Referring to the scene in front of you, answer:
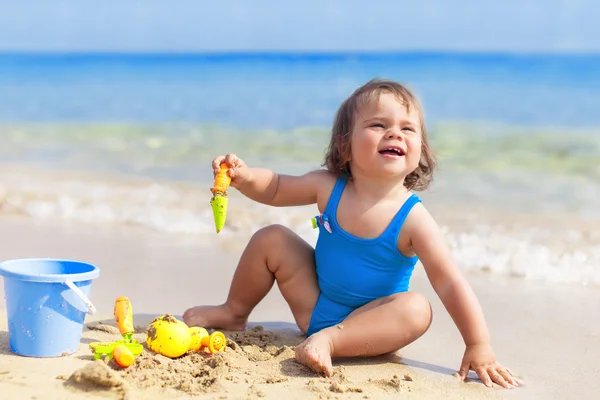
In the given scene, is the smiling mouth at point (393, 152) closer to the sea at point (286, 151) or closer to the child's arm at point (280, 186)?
the child's arm at point (280, 186)

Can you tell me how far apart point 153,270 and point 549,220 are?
2780 millimetres

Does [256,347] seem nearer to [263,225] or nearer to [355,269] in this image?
[355,269]

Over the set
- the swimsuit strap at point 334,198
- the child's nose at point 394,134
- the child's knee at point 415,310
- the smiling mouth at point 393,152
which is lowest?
the child's knee at point 415,310

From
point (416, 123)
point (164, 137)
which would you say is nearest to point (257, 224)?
point (416, 123)

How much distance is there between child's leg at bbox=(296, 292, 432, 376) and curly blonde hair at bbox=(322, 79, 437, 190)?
0.56 meters

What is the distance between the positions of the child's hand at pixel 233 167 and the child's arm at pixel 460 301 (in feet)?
Result: 2.20

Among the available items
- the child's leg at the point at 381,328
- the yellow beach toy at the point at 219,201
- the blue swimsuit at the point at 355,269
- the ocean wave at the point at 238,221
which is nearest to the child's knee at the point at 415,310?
the child's leg at the point at 381,328

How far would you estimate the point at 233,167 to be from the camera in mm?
2994

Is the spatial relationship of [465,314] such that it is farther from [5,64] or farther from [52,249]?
[5,64]

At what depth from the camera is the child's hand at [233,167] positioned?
2965 millimetres

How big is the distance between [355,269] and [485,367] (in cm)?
58

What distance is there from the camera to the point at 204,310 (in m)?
3.16

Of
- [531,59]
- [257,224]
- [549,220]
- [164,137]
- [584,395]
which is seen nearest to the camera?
[584,395]

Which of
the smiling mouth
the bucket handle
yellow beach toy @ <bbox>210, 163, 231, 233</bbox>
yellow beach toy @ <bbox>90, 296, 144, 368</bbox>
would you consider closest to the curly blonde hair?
the smiling mouth
